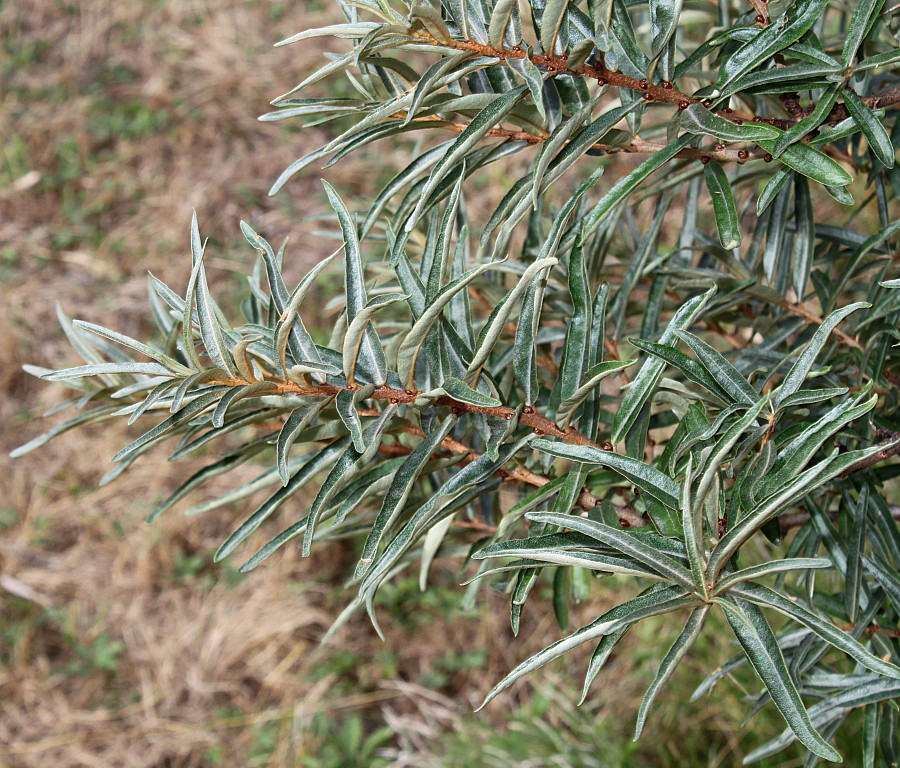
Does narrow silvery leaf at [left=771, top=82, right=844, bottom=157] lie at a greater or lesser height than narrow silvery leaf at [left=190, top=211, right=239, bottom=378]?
greater

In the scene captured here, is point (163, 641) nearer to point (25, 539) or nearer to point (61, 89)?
point (25, 539)

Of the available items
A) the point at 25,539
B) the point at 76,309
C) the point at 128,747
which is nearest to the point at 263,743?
the point at 128,747

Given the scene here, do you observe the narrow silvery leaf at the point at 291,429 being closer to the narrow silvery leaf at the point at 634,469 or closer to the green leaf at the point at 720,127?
the narrow silvery leaf at the point at 634,469

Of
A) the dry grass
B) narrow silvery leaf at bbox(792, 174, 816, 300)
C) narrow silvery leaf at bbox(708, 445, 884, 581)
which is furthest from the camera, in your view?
the dry grass

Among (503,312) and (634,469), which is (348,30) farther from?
(634,469)

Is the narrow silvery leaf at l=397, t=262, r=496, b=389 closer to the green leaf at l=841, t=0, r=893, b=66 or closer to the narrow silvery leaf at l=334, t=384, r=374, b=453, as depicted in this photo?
the narrow silvery leaf at l=334, t=384, r=374, b=453

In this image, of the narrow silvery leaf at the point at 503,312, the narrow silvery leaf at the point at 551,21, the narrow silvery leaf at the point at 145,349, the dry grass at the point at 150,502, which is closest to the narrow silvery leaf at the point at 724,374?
the narrow silvery leaf at the point at 503,312

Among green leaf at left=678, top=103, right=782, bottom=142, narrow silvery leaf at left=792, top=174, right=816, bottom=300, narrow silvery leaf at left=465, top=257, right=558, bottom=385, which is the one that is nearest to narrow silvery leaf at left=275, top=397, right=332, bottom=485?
narrow silvery leaf at left=465, top=257, right=558, bottom=385
